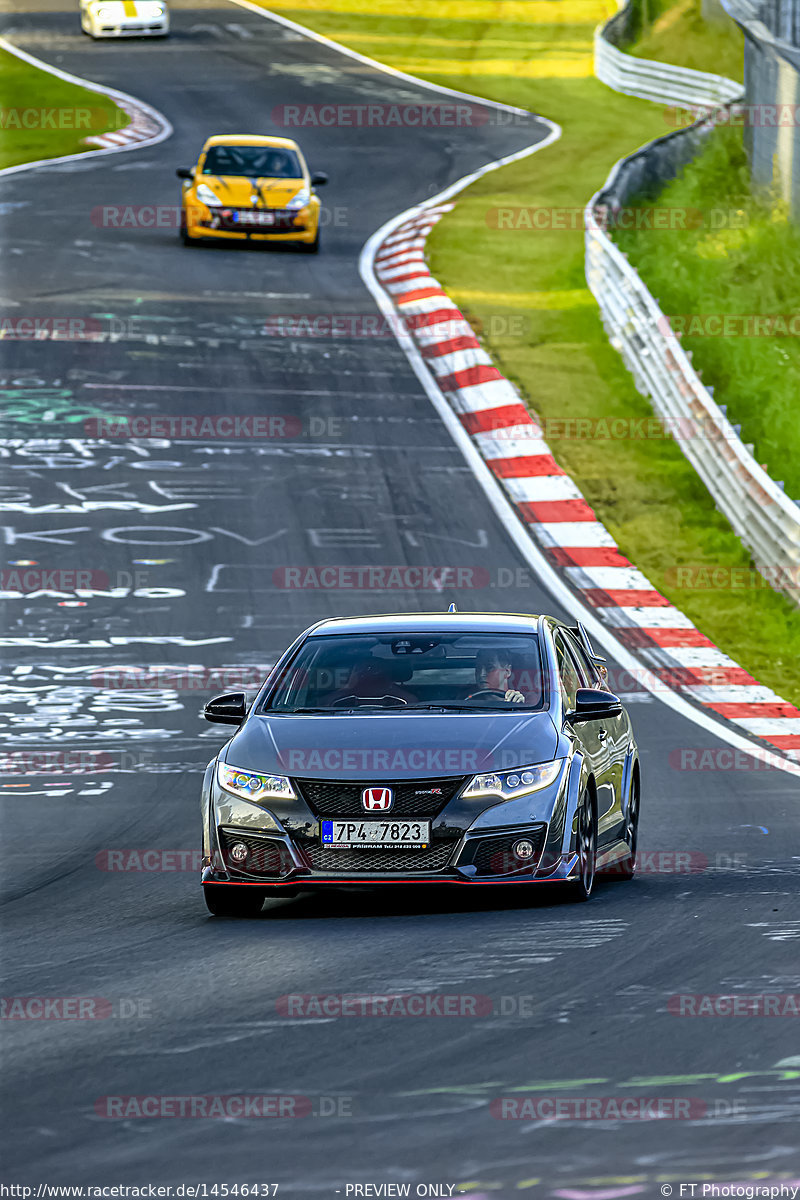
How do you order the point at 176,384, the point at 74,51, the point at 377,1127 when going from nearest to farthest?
the point at 377,1127, the point at 176,384, the point at 74,51

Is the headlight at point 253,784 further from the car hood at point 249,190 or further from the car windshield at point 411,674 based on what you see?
the car hood at point 249,190

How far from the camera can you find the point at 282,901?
31.6 feet

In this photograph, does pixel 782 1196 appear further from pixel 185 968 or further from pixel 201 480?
pixel 201 480

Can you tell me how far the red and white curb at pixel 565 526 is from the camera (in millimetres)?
15984

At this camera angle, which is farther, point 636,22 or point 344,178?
point 636,22

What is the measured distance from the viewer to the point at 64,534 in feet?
63.9

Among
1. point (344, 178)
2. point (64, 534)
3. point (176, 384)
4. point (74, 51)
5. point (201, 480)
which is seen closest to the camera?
point (64, 534)

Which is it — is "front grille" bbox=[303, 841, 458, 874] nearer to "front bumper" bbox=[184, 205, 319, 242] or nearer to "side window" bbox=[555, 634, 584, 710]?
"side window" bbox=[555, 634, 584, 710]

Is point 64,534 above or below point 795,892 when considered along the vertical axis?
below

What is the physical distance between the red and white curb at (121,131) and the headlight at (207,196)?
26.5 ft

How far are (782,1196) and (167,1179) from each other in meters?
1.50

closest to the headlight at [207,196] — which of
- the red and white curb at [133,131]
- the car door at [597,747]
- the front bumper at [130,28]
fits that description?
the red and white curb at [133,131]

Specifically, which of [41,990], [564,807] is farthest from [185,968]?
[564,807]

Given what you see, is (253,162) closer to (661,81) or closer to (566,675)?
(661,81)
